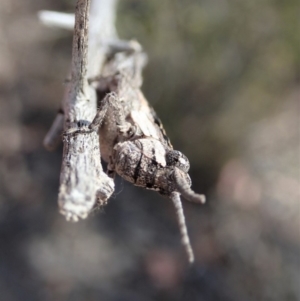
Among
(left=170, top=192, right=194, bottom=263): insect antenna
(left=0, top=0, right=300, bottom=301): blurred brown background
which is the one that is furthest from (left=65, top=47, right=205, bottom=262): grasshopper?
(left=0, top=0, right=300, bottom=301): blurred brown background

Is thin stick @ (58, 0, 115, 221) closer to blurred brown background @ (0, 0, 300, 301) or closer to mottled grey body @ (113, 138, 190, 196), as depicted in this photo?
mottled grey body @ (113, 138, 190, 196)

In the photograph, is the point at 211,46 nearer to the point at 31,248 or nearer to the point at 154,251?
the point at 154,251

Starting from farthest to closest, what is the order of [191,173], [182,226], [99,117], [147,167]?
[191,173], [99,117], [147,167], [182,226]

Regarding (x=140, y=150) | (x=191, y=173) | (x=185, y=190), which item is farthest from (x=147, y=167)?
(x=191, y=173)

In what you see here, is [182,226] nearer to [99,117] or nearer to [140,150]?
[140,150]

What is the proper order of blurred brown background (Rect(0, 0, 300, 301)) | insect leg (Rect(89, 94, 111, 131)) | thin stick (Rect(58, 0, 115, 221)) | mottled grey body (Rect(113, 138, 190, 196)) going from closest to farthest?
thin stick (Rect(58, 0, 115, 221)) → mottled grey body (Rect(113, 138, 190, 196)) → insect leg (Rect(89, 94, 111, 131)) → blurred brown background (Rect(0, 0, 300, 301))

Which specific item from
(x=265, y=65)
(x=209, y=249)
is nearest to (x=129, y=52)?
(x=265, y=65)

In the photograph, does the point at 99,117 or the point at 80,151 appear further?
the point at 99,117
